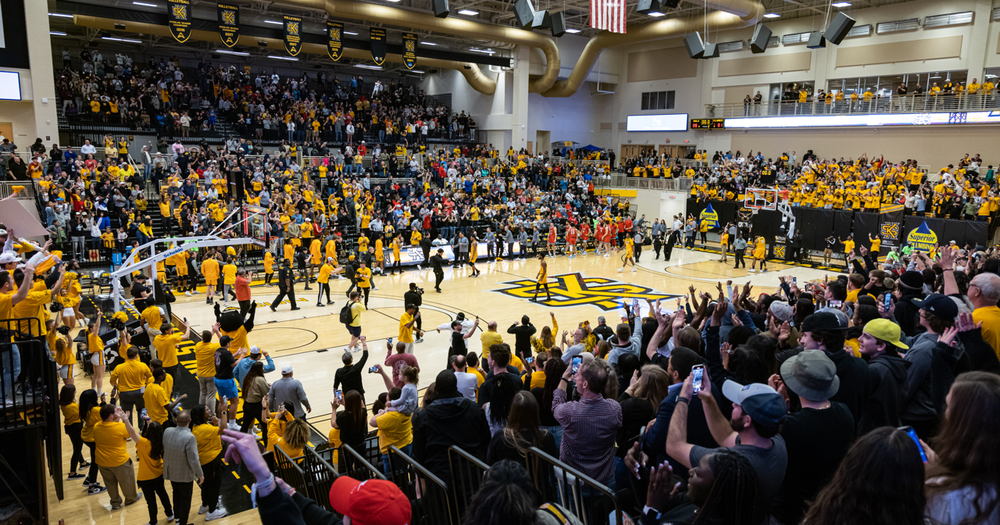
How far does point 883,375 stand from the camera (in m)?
4.17

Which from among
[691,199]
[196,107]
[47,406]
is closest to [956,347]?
[47,406]

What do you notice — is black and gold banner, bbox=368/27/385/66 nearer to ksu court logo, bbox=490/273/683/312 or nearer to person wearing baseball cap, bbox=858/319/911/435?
ksu court logo, bbox=490/273/683/312

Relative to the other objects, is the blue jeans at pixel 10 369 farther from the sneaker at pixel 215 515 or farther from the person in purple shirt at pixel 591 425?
the person in purple shirt at pixel 591 425

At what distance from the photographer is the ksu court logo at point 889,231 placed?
24438 mm

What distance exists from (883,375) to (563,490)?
229 cm

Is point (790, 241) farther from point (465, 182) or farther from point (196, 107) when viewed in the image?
point (196, 107)

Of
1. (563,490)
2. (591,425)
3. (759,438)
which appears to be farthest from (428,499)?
(759,438)

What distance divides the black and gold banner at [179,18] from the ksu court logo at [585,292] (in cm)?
1403

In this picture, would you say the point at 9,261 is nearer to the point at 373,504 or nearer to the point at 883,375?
the point at 373,504

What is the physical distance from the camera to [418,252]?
23.3 metres

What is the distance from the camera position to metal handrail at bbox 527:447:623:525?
149 inches

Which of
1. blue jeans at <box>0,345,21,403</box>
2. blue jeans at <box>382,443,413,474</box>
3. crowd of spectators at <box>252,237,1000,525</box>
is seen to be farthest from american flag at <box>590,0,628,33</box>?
blue jeans at <box>0,345,21,403</box>

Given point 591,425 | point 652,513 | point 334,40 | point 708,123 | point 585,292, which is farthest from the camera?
point 708,123

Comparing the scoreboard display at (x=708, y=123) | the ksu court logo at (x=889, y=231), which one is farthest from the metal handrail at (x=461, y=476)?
the scoreboard display at (x=708, y=123)
